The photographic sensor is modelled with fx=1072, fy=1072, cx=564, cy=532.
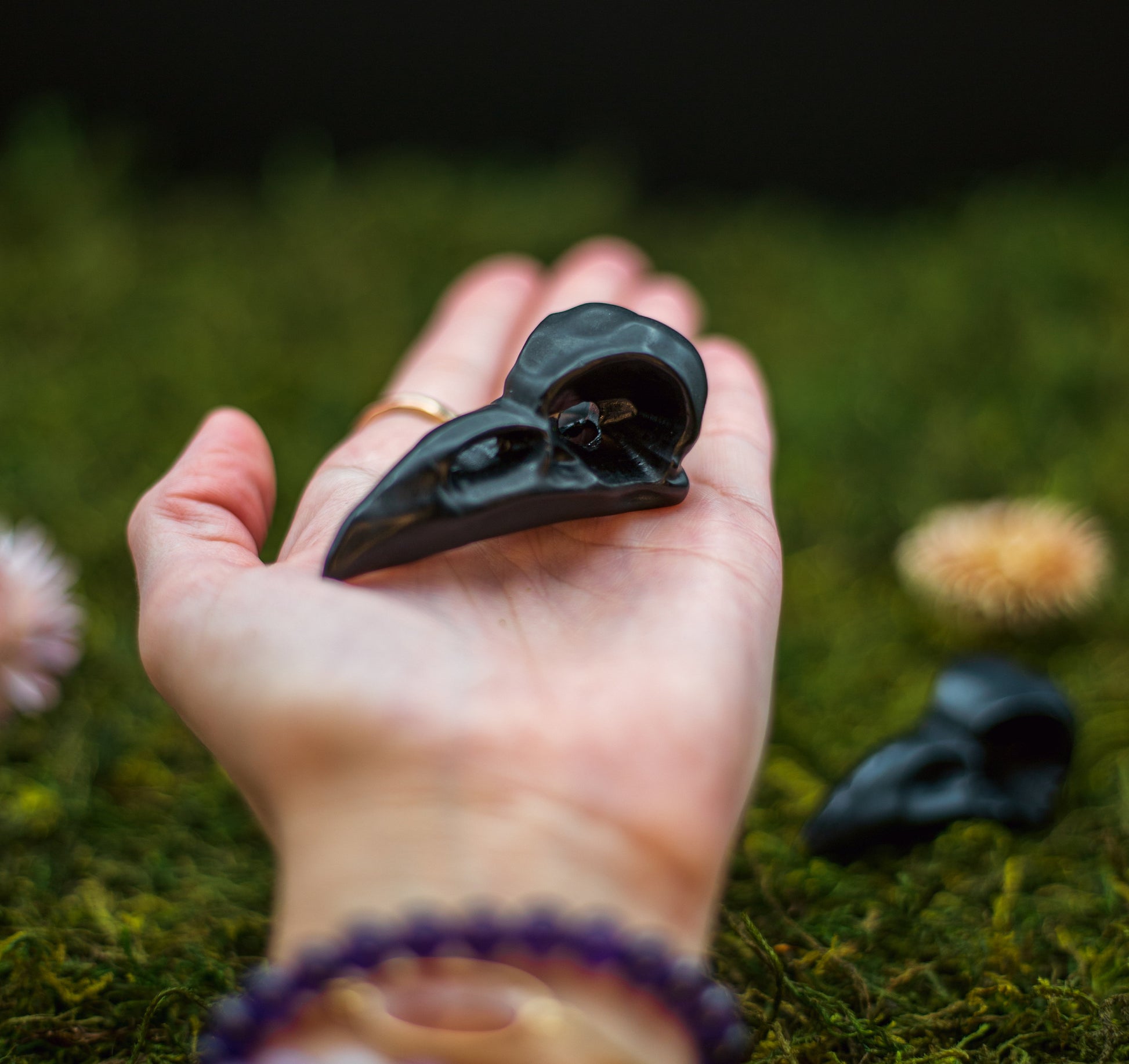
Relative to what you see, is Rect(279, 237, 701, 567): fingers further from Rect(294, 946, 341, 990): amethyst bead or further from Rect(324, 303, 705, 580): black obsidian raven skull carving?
Rect(294, 946, 341, 990): amethyst bead

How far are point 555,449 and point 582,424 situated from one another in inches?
5.1

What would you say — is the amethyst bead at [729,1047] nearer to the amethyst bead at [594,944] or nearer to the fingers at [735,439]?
the amethyst bead at [594,944]

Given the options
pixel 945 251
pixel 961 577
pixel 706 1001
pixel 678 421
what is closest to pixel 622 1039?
pixel 706 1001

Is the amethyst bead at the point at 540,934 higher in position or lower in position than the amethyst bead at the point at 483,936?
higher

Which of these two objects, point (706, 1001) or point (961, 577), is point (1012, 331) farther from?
point (706, 1001)

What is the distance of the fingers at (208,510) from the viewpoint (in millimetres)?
1118

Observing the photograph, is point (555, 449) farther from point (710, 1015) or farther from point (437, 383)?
point (710, 1015)

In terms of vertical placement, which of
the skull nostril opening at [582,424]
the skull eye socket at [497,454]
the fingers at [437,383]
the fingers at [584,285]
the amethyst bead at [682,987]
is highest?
the skull eye socket at [497,454]

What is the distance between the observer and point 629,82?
3.36m

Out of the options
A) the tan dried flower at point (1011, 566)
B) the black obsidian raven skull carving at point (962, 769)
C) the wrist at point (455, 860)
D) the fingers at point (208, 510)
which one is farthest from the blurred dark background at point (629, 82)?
the wrist at point (455, 860)

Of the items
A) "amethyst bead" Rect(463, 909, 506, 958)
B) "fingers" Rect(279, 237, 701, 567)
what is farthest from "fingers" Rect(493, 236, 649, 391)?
"amethyst bead" Rect(463, 909, 506, 958)

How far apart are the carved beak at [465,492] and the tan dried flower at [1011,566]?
807mm

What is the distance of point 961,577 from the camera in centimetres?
171

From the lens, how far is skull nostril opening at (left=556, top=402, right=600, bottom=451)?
131cm
